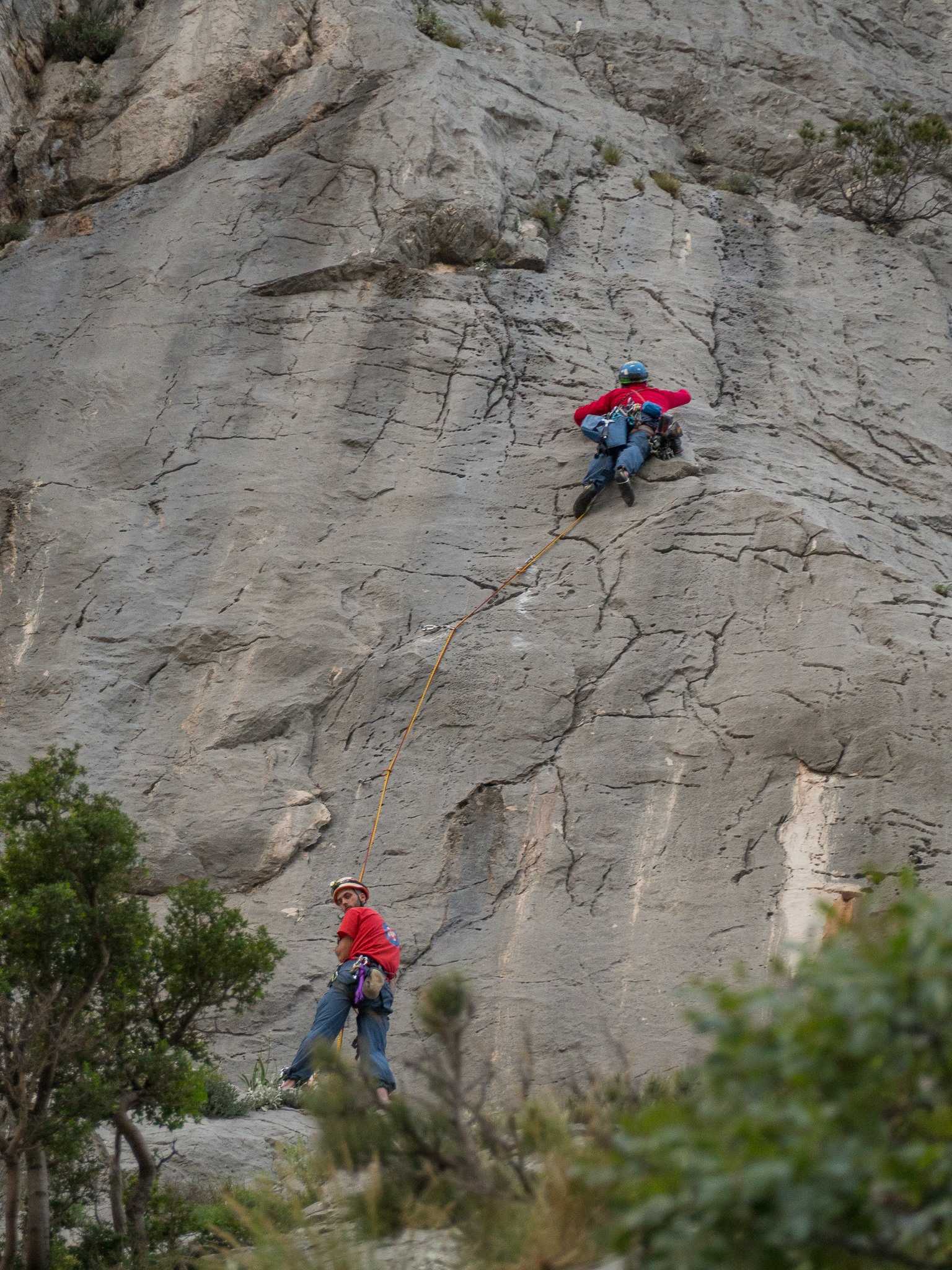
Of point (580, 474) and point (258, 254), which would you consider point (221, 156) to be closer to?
point (258, 254)

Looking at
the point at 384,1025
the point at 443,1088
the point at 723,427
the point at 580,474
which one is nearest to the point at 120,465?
the point at 580,474

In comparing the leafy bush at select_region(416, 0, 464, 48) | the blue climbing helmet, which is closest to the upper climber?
the blue climbing helmet

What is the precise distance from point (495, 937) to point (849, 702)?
3.06 meters

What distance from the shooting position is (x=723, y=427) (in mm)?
12836

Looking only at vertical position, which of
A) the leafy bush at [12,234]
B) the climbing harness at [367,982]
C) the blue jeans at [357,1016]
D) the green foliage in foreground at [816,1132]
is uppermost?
the leafy bush at [12,234]

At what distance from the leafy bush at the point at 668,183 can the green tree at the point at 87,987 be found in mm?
12036

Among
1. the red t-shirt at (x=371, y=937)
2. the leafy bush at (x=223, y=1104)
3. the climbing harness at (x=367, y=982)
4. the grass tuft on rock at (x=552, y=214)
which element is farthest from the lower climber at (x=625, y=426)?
the leafy bush at (x=223, y=1104)

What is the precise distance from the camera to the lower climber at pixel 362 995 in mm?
8227

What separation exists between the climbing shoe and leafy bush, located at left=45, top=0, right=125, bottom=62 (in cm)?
970

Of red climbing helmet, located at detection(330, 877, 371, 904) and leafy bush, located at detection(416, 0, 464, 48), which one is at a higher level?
leafy bush, located at detection(416, 0, 464, 48)

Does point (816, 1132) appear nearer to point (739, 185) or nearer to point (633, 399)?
point (633, 399)

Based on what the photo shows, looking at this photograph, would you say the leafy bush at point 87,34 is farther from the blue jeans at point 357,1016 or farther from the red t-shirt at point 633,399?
the blue jeans at point 357,1016

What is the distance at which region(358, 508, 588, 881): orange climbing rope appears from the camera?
1018 cm

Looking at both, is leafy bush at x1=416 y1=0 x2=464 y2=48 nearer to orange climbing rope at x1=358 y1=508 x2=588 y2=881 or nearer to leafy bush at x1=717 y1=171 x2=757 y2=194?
leafy bush at x1=717 y1=171 x2=757 y2=194
